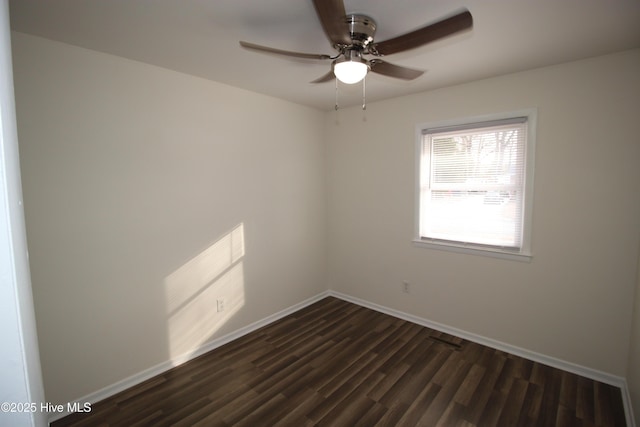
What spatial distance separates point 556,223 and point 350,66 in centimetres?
221

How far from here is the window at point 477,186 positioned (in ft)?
8.59

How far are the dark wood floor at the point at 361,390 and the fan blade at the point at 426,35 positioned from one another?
91.6 inches

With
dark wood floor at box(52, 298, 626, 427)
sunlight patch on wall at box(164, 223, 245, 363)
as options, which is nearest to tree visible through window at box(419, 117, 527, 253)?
dark wood floor at box(52, 298, 626, 427)

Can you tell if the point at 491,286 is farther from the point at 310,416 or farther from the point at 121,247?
the point at 121,247

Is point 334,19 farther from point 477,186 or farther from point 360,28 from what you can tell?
point 477,186

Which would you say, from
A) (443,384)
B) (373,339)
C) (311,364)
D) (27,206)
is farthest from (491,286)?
(27,206)

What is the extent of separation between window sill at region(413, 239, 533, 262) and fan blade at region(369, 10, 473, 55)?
82.4 inches

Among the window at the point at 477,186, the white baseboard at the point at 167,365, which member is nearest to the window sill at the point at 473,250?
the window at the point at 477,186

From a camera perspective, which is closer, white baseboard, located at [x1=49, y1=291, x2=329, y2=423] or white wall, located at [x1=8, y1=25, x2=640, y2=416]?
white wall, located at [x1=8, y1=25, x2=640, y2=416]

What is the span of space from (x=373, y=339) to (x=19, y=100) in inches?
131

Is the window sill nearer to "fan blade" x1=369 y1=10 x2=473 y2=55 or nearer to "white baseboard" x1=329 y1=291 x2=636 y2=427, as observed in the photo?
"white baseboard" x1=329 y1=291 x2=636 y2=427

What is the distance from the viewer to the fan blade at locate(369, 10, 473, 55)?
1271mm

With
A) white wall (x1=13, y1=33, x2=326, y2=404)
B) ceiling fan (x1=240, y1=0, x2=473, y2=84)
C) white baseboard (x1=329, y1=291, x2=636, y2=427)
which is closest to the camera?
ceiling fan (x1=240, y1=0, x2=473, y2=84)

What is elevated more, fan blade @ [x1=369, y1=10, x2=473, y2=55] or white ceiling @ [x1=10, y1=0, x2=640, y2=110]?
white ceiling @ [x1=10, y1=0, x2=640, y2=110]
